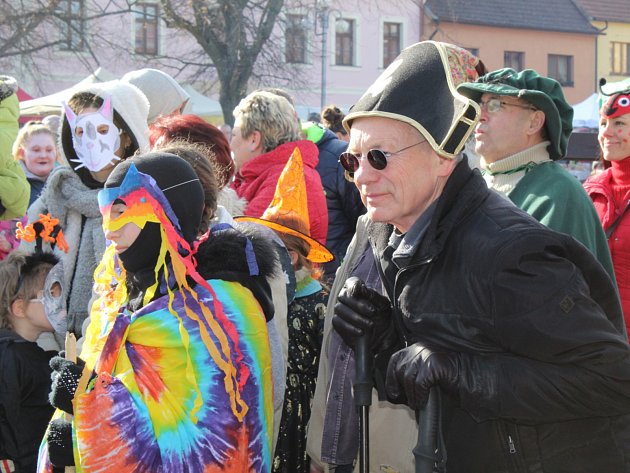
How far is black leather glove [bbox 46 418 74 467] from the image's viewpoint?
2.68m

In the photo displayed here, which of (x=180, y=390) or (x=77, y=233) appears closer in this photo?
(x=180, y=390)

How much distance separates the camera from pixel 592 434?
2.18m

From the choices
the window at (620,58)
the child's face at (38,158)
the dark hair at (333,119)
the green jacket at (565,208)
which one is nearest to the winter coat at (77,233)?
the green jacket at (565,208)

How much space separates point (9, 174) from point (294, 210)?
183cm

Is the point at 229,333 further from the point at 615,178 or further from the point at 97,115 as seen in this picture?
the point at 615,178

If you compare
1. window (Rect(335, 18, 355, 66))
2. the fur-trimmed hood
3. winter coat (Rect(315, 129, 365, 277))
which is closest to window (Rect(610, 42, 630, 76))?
window (Rect(335, 18, 355, 66))

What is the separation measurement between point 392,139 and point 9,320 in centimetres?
266

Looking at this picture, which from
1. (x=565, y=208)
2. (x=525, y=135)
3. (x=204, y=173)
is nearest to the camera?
(x=204, y=173)

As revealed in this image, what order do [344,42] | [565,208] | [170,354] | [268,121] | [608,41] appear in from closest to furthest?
[170,354] → [565,208] → [268,121] → [344,42] → [608,41]

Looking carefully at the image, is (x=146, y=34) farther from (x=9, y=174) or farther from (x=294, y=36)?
(x=9, y=174)

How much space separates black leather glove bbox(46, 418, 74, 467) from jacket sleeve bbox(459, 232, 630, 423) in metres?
1.30

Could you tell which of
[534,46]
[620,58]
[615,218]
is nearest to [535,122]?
[615,218]

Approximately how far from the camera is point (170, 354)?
8.48 feet

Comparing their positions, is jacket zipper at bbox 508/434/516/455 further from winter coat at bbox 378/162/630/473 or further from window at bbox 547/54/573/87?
window at bbox 547/54/573/87
